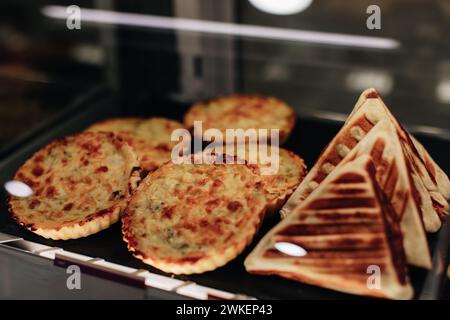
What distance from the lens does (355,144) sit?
1748mm

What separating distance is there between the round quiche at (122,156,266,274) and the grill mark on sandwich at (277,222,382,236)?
0.10 metres

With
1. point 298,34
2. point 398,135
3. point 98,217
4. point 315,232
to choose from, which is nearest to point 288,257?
point 315,232

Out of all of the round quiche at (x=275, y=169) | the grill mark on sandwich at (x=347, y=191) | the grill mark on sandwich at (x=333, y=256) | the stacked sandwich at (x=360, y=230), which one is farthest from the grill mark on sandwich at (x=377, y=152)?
the round quiche at (x=275, y=169)

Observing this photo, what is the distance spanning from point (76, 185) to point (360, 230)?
0.86m

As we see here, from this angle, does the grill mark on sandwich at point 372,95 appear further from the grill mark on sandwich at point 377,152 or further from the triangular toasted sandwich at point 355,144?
the grill mark on sandwich at point 377,152

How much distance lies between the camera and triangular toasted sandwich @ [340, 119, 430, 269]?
A: 157 centimetres

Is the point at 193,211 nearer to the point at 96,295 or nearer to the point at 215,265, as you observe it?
the point at 215,265

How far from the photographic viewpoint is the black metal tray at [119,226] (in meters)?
1.60

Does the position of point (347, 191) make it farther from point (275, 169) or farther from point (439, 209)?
point (275, 169)

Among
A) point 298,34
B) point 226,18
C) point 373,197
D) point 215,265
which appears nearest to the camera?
point 373,197

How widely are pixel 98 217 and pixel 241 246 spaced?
416 millimetres

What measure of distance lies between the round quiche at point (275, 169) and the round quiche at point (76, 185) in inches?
13.6

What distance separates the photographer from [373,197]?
1521 millimetres

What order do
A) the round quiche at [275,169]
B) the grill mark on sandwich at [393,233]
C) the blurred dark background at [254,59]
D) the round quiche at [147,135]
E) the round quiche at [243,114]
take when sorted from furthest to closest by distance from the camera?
the blurred dark background at [254,59], the round quiche at [243,114], the round quiche at [147,135], the round quiche at [275,169], the grill mark on sandwich at [393,233]
